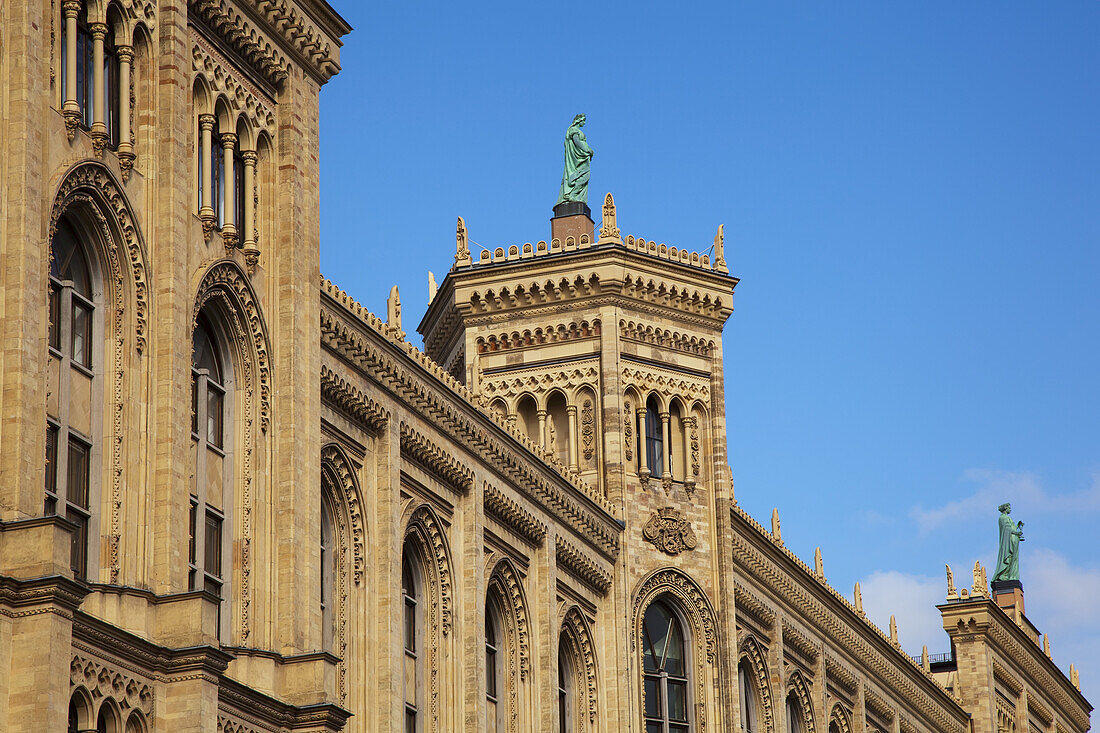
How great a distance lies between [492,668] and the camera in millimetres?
40219

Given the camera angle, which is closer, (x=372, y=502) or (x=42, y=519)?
(x=42, y=519)

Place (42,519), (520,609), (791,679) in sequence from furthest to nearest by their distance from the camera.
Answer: (791,679), (520,609), (42,519)

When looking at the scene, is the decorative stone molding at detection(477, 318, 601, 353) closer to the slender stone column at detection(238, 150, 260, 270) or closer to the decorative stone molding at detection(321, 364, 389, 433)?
the decorative stone molding at detection(321, 364, 389, 433)

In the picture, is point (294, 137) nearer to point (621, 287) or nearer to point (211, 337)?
point (211, 337)

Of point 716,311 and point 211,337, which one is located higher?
point 716,311

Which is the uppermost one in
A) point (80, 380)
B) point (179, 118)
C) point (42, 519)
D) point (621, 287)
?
point (621, 287)

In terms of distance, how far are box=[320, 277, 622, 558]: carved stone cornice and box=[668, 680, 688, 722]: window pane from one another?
343 centimetres

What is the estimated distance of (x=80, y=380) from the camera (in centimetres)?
2592

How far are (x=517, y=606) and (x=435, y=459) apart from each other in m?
4.60

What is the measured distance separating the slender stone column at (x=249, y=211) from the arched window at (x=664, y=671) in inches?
708

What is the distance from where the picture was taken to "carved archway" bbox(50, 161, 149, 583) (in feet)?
84.9

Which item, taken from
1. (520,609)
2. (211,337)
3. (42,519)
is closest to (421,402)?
(520,609)

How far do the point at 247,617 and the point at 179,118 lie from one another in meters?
6.72

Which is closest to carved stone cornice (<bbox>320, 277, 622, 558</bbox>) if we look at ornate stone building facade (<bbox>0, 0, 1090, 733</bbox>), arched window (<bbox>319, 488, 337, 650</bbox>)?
ornate stone building facade (<bbox>0, 0, 1090, 733</bbox>)
